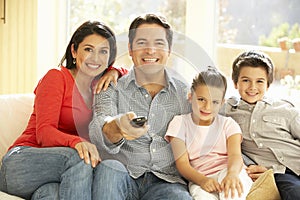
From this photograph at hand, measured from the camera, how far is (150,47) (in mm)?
2037

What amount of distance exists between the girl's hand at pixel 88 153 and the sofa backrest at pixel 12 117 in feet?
1.46

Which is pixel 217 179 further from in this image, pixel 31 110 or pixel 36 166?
pixel 31 110

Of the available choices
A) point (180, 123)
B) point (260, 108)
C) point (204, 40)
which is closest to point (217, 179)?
point (180, 123)

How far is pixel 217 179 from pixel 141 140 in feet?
1.06

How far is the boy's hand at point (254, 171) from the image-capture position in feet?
6.89

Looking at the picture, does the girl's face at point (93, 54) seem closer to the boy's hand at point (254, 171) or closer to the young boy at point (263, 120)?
the young boy at point (263, 120)

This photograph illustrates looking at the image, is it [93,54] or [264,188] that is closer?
[264,188]

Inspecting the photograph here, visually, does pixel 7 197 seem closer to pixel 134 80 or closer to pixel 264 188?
pixel 134 80

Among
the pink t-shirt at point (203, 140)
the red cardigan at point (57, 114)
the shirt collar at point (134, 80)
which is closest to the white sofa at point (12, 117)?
the red cardigan at point (57, 114)

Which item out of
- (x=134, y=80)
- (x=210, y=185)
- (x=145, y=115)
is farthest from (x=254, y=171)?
(x=134, y=80)

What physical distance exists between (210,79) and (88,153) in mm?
529

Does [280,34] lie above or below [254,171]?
above

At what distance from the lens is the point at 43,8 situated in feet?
11.6

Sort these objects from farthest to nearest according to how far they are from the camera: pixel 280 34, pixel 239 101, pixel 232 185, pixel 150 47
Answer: pixel 280 34
pixel 239 101
pixel 150 47
pixel 232 185
